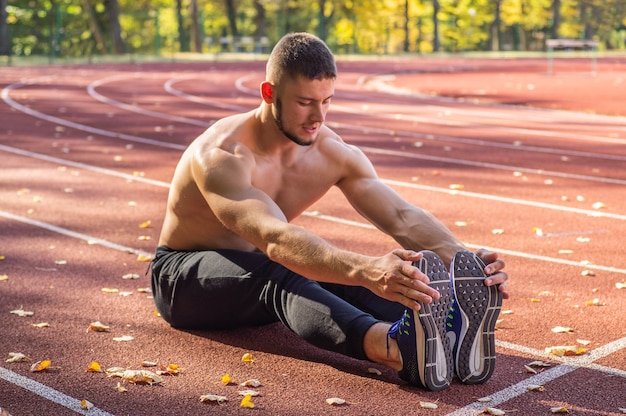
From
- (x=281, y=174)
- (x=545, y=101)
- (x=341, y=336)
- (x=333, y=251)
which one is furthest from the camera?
(x=545, y=101)

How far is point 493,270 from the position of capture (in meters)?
3.80

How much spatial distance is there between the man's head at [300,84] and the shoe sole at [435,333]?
0.82 metres

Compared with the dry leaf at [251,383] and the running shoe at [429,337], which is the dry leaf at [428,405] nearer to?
the running shoe at [429,337]

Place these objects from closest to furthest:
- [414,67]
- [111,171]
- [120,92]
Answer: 1. [111,171]
2. [120,92]
3. [414,67]

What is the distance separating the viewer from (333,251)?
3.60 metres

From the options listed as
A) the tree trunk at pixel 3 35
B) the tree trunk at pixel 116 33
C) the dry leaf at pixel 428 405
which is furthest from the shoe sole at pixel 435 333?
the tree trunk at pixel 116 33

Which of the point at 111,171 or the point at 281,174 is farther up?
the point at 281,174

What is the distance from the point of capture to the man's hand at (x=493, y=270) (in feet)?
12.4

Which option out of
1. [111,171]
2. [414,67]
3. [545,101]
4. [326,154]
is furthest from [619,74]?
[326,154]

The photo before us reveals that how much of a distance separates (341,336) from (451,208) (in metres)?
4.38

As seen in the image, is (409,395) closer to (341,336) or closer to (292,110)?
(341,336)

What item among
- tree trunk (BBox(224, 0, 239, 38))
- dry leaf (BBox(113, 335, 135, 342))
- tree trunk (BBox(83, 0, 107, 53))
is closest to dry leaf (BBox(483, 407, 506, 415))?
dry leaf (BBox(113, 335, 135, 342))

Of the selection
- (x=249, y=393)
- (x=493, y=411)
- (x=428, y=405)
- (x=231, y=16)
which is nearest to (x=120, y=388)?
(x=249, y=393)

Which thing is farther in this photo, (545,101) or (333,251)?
(545,101)
